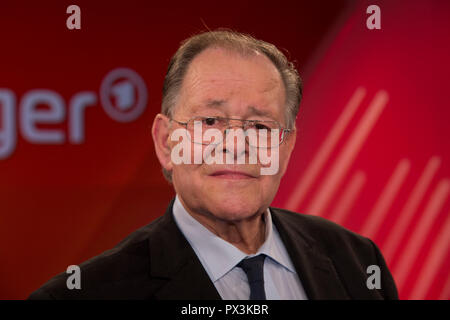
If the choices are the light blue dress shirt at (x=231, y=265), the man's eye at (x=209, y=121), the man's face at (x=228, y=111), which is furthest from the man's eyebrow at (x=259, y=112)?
the light blue dress shirt at (x=231, y=265)

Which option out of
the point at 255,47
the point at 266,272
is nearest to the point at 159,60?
the point at 255,47

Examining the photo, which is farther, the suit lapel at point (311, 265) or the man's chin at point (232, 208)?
the suit lapel at point (311, 265)

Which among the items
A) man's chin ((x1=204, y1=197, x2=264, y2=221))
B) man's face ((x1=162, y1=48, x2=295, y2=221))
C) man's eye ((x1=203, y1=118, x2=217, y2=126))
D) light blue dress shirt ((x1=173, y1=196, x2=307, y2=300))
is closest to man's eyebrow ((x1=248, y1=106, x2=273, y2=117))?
man's face ((x1=162, y1=48, x2=295, y2=221))

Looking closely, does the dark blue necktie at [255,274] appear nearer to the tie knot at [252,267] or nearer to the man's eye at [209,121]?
the tie knot at [252,267]

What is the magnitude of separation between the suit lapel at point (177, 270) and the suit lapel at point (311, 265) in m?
0.34

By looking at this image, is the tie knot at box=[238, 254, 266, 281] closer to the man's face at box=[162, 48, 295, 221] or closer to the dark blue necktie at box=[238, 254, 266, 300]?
the dark blue necktie at box=[238, 254, 266, 300]

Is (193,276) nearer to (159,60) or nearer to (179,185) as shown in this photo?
(179,185)

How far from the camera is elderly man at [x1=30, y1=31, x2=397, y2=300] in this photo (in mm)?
1467

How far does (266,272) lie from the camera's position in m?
1.58

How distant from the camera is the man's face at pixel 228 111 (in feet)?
4.83

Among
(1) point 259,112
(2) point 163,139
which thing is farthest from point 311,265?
(2) point 163,139

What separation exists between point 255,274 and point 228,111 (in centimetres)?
51

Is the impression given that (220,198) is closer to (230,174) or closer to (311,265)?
(230,174)

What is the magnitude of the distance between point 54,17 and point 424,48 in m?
1.97
